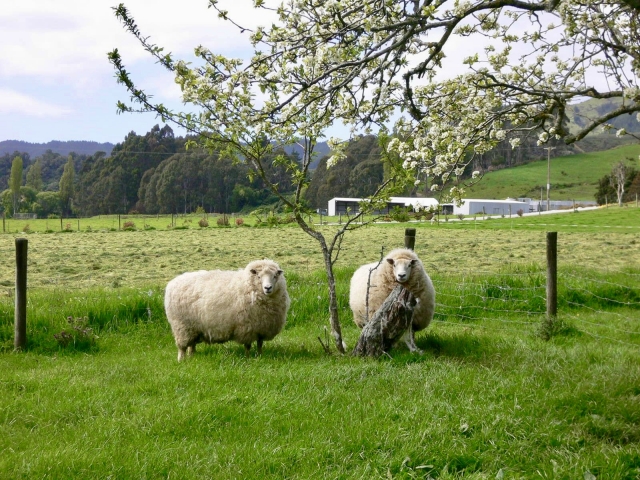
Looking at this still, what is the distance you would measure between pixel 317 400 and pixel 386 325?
1989 millimetres

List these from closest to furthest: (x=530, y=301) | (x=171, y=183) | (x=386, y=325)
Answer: (x=386, y=325) → (x=530, y=301) → (x=171, y=183)

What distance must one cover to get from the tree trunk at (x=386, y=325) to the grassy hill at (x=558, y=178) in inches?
4022

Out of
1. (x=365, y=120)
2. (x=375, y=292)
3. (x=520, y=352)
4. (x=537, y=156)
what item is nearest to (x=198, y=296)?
(x=375, y=292)

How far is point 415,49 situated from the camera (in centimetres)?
702

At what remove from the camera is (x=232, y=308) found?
799 centimetres

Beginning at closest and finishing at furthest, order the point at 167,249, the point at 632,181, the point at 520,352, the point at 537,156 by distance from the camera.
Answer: the point at 520,352 → the point at 167,249 → the point at 632,181 → the point at 537,156

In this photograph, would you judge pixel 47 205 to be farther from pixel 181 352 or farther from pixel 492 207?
pixel 181 352

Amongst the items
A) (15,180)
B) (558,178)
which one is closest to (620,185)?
(558,178)

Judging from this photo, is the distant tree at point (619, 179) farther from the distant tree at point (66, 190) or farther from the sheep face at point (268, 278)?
the distant tree at point (66, 190)

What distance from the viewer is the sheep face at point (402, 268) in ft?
26.8

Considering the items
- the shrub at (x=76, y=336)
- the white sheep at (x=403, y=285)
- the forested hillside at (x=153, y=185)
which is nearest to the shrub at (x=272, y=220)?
the white sheep at (x=403, y=285)

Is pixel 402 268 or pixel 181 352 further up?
pixel 402 268

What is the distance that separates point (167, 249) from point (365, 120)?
77.1ft

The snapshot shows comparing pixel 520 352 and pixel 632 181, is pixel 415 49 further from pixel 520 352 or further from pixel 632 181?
pixel 632 181
